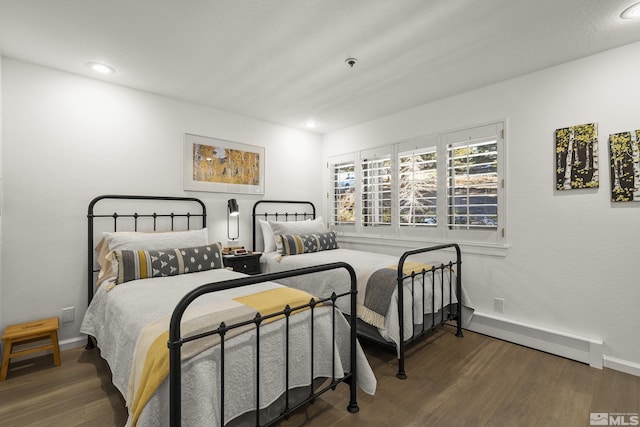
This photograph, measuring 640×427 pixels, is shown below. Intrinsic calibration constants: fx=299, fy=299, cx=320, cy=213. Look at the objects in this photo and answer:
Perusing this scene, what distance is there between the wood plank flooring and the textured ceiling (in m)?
2.48

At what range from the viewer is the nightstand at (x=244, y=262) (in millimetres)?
3267

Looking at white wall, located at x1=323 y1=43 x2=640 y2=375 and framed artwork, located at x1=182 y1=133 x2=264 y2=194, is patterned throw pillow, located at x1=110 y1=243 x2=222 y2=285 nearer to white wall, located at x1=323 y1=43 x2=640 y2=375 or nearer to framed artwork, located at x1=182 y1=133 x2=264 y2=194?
framed artwork, located at x1=182 y1=133 x2=264 y2=194

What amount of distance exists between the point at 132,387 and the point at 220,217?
7.92 ft

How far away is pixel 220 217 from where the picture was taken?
363 centimetres

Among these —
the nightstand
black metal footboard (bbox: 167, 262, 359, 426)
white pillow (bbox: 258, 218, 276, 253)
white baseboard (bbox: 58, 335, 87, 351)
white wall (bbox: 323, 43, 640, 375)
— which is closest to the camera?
black metal footboard (bbox: 167, 262, 359, 426)

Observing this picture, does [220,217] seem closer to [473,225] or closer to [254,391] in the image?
[254,391]

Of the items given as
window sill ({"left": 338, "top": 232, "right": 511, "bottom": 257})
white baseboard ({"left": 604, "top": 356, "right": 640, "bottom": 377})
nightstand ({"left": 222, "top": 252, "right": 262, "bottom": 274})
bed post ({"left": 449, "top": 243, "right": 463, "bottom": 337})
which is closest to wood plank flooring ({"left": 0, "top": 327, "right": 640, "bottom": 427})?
white baseboard ({"left": 604, "top": 356, "right": 640, "bottom": 377})

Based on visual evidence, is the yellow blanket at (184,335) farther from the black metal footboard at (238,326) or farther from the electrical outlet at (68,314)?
the electrical outlet at (68,314)

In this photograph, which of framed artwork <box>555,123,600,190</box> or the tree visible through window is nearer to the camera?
framed artwork <box>555,123,600,190</box>

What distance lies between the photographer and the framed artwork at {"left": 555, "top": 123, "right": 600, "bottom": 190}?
94.9 inches

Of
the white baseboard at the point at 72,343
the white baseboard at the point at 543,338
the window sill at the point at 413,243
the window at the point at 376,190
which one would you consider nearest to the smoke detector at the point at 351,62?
the window at the point at 376,190

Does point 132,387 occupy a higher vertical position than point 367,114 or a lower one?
lower

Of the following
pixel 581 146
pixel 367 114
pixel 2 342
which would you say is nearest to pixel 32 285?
pixel 2 342

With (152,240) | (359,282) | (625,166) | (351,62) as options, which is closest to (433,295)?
(359,282)
